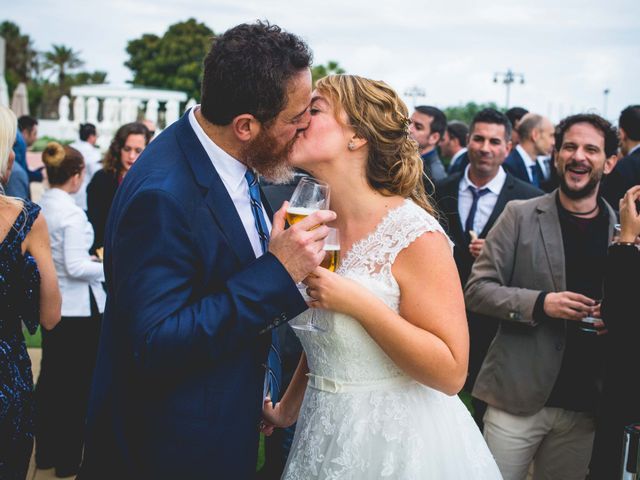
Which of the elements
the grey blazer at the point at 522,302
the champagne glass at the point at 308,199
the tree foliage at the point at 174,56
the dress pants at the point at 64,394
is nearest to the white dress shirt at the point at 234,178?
the champagne glass at the point at 308,199

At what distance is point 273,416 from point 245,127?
4.11ft

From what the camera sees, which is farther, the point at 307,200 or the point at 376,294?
the point at 376,294

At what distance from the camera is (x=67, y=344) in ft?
15.9

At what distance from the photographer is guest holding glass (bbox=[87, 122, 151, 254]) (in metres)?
5.68

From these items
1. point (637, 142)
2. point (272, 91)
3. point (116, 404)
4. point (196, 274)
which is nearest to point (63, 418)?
point (116, 404)

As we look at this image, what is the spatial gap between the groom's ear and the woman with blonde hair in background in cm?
147

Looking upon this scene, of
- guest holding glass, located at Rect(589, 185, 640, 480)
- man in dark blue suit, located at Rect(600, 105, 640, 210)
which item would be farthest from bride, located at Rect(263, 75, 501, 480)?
man in dark blue suit, located at Rect(600, 105, 640, 210)

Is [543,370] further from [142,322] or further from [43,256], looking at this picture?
[43,256]

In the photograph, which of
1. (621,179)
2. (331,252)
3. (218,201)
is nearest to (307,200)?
(331,252)

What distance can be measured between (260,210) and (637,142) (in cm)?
519

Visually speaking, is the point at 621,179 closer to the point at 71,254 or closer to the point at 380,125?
the point at 380,125

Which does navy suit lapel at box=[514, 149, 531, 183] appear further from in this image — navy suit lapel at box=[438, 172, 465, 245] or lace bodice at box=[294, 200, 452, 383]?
lace bodice at box=[294, 200, 452, 383]

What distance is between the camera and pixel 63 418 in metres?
4.80

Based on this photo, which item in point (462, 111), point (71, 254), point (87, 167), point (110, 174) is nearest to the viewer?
point (71, 254)
